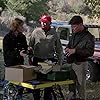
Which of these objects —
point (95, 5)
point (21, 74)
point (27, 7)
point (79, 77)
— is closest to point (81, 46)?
point (79, 77)

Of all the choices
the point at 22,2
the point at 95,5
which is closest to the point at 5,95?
the point at 95,5

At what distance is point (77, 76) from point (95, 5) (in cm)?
520

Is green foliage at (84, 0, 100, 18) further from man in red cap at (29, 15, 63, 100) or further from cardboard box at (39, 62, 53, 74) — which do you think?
cardboard box at (39, 62, 53, 74)

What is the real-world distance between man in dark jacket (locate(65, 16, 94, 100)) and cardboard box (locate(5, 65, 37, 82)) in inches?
27.8

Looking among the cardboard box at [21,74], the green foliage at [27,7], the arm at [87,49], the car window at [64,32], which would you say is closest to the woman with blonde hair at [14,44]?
the cardboard box at [21,74]

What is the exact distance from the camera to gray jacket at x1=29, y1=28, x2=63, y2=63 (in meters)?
6.14

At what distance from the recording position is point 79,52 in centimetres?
570

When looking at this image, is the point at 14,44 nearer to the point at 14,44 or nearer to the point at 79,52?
the point at 14,44

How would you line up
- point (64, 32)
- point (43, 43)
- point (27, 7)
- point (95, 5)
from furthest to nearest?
point (27, 7) → point (64, 32) → point (95, 5) → point (43, 43)

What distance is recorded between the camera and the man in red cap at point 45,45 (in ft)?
20.1

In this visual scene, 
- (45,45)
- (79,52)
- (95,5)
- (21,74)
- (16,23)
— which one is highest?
(95,5)

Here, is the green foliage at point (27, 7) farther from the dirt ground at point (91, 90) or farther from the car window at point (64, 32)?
the dirt ground at point (91, 90)

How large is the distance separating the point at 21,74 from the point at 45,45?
3.14ft

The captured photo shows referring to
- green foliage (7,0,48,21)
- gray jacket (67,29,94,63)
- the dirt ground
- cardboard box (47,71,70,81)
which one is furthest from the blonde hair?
green foliage (7,0,48,21)
